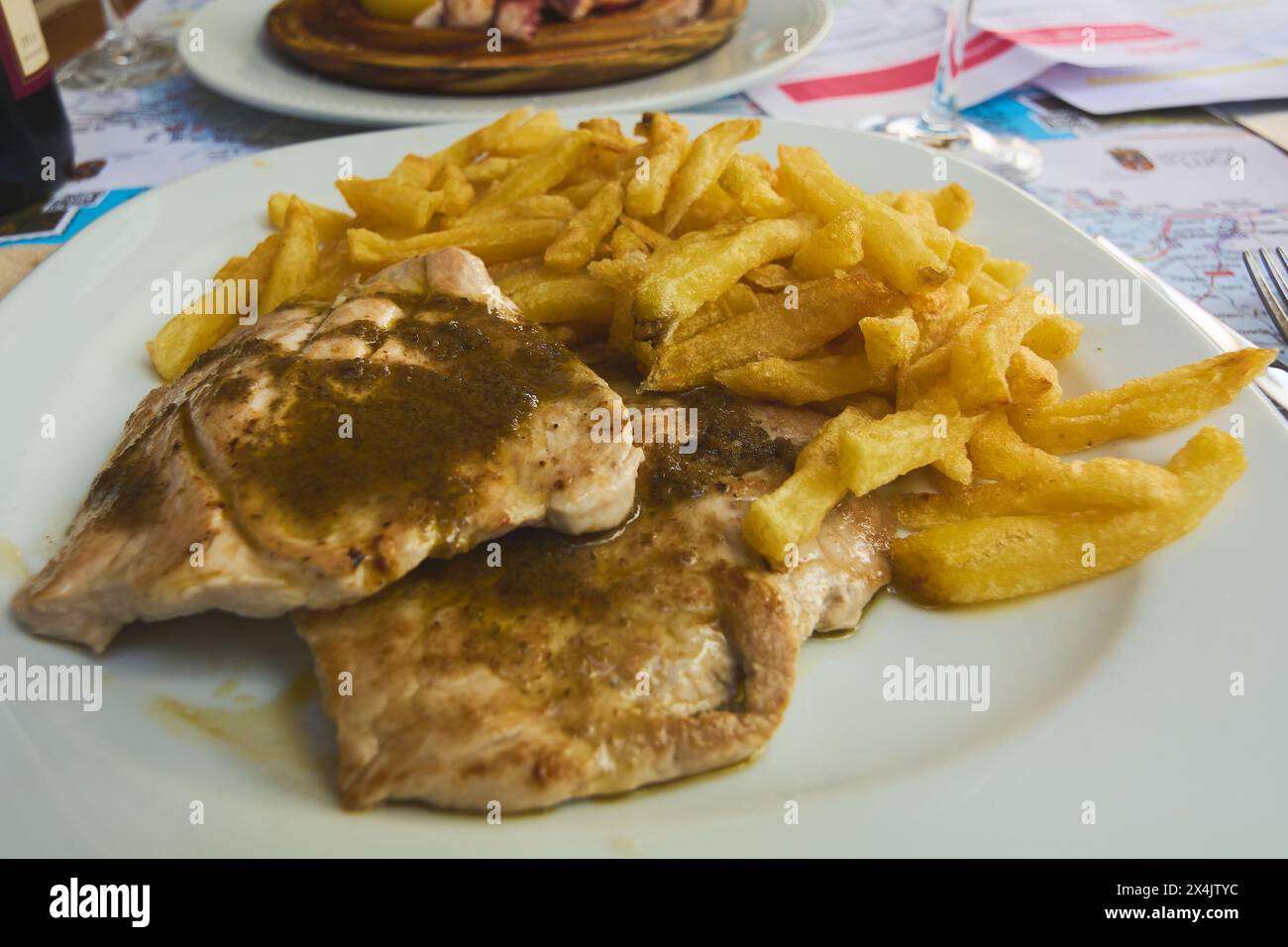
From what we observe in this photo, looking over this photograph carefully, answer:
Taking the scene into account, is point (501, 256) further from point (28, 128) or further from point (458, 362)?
point (28, 128)

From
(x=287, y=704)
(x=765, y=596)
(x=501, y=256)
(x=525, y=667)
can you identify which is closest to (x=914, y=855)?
(x=765, y=596)

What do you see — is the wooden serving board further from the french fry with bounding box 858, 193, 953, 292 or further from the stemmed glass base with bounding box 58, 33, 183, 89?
the french fry with bounding box 858, 193, 953, 292

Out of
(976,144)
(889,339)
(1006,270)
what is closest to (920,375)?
(889,339)

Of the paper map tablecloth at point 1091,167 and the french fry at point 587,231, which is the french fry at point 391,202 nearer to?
the french fry at point 587,231

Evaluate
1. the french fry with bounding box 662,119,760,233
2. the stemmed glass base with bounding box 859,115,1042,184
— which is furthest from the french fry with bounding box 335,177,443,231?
the stemmed glass base with bounding box 859,115,1042,184

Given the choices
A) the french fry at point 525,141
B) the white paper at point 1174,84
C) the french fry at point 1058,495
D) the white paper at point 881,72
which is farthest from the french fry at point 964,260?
the white paper at point 1174,84

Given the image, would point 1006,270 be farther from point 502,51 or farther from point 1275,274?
point 502,51
